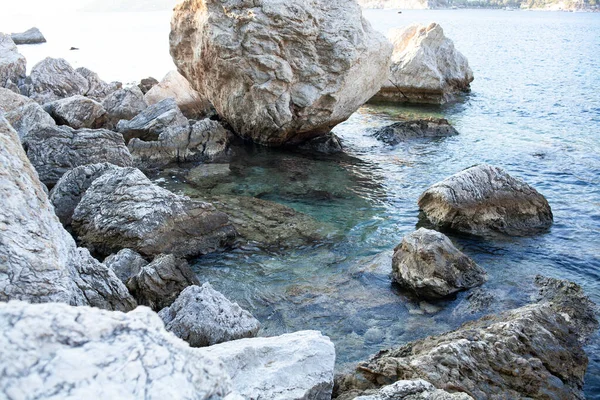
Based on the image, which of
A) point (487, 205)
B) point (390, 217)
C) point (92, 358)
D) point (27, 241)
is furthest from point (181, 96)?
point (92, 358)

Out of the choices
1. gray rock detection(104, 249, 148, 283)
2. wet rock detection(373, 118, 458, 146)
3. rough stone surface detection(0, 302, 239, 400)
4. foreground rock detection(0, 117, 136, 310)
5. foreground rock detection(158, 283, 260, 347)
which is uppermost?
rough stone surface detection(0, 302, 239, 400)

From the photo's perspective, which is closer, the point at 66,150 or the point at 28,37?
the point at 66,150

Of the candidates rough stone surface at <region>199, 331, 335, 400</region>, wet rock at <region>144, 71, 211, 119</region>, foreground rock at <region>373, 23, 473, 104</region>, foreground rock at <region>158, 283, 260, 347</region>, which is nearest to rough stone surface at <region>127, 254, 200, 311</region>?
foreground rock at <region>158, 283, 260, 347</region>

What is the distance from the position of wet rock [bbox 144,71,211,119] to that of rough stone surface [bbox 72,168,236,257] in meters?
A: 9.82

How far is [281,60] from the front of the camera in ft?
52.5

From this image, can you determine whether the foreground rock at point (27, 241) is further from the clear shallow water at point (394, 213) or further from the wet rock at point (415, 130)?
the wet rock at point (415, 130)

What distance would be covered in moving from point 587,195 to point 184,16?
12812mm

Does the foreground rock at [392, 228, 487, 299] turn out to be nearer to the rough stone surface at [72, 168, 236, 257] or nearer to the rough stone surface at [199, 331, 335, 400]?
the rough stone surface at [72, 168, 236, 257]

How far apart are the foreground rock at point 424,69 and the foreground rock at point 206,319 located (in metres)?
21.3

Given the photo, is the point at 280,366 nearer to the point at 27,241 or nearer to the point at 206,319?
the point at 206,319

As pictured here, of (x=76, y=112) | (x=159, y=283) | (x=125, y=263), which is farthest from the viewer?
(x=76, y=112)

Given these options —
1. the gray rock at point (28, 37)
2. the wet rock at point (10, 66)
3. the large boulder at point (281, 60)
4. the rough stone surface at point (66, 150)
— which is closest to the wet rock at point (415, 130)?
the large boulder at point (281, 60)

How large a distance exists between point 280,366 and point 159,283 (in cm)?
385

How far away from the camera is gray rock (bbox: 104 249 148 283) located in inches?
363
